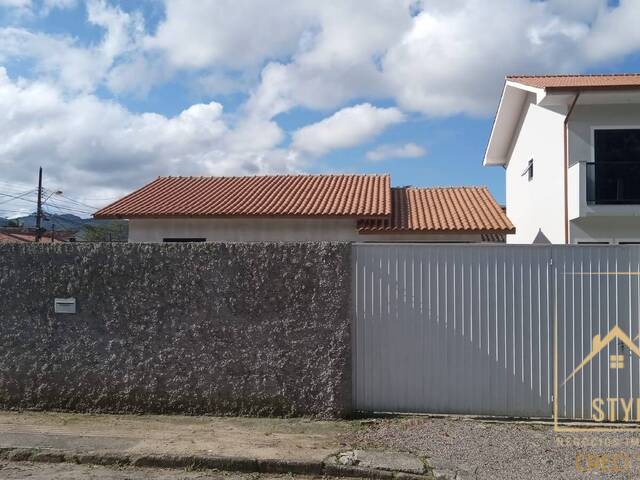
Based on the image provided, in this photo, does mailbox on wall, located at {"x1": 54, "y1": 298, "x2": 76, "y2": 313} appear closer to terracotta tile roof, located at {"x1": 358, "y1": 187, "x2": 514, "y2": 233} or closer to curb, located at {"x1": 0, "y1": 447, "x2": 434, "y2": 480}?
curb, located at {"x1": 0, "y1": 447, "x2": 434, "y2": 480}

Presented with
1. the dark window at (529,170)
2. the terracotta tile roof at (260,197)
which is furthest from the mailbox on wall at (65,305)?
the dark window at (529,170)

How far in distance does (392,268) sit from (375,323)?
25.6 inches

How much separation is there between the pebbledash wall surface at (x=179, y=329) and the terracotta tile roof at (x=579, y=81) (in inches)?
334

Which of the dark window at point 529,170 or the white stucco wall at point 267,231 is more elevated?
the dark window at point 529,170

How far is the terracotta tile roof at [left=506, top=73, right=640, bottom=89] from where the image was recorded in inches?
462

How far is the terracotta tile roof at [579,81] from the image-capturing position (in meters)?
11.7

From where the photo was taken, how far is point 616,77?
1359 centimetres

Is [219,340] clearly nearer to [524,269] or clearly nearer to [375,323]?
[375,323]

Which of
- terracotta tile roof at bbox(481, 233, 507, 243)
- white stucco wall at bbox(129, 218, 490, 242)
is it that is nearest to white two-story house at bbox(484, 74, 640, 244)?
terracotta tile roof at bbox(481, 233, 507, 243)

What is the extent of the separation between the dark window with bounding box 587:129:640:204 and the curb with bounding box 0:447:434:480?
9.98 meters

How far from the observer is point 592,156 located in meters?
12.8

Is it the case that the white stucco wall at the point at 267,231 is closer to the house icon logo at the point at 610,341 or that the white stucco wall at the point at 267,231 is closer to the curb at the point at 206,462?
the house icon logo at the point at 610,341

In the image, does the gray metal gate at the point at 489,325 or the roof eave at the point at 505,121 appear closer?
the gray metal gate at the point at 489,325

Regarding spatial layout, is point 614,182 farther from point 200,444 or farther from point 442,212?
point 200,444
